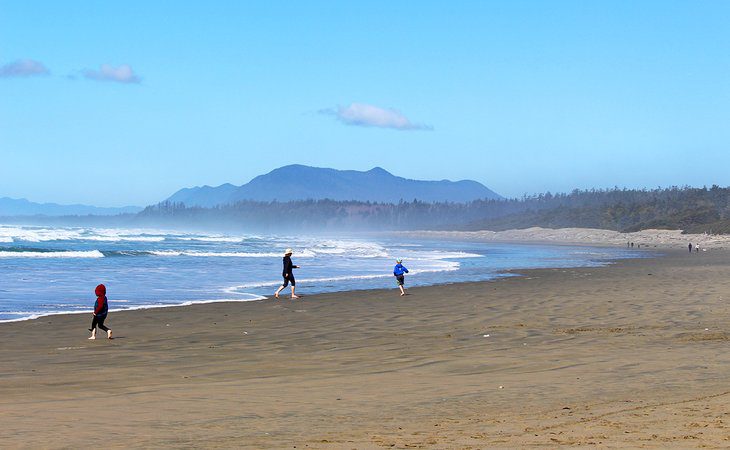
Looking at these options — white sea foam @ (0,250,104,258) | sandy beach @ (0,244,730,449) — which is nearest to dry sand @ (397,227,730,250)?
white sea foam @ (0,250,104,258)

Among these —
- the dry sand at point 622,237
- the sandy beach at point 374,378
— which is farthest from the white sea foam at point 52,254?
the dry sand at point 622,237

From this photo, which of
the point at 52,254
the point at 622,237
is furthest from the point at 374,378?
the point at 622,237

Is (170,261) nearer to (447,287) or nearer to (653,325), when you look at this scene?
(447,287)

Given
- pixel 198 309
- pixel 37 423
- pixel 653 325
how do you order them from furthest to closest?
pixel 198 309, pixel 653 325, pixel 37 423

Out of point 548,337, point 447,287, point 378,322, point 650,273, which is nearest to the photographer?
point 548,337

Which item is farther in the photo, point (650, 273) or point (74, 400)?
point (650, 273)

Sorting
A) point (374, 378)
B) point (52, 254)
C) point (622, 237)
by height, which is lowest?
point (374, 378)

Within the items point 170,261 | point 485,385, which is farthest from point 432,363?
point 170,261

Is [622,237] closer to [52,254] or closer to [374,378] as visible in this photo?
[52,254]

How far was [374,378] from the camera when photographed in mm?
10172

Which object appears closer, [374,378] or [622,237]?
[374,378]

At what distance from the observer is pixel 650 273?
34.4 metres

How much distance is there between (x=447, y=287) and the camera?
27.4 m

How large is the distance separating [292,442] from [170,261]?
1507 inches
